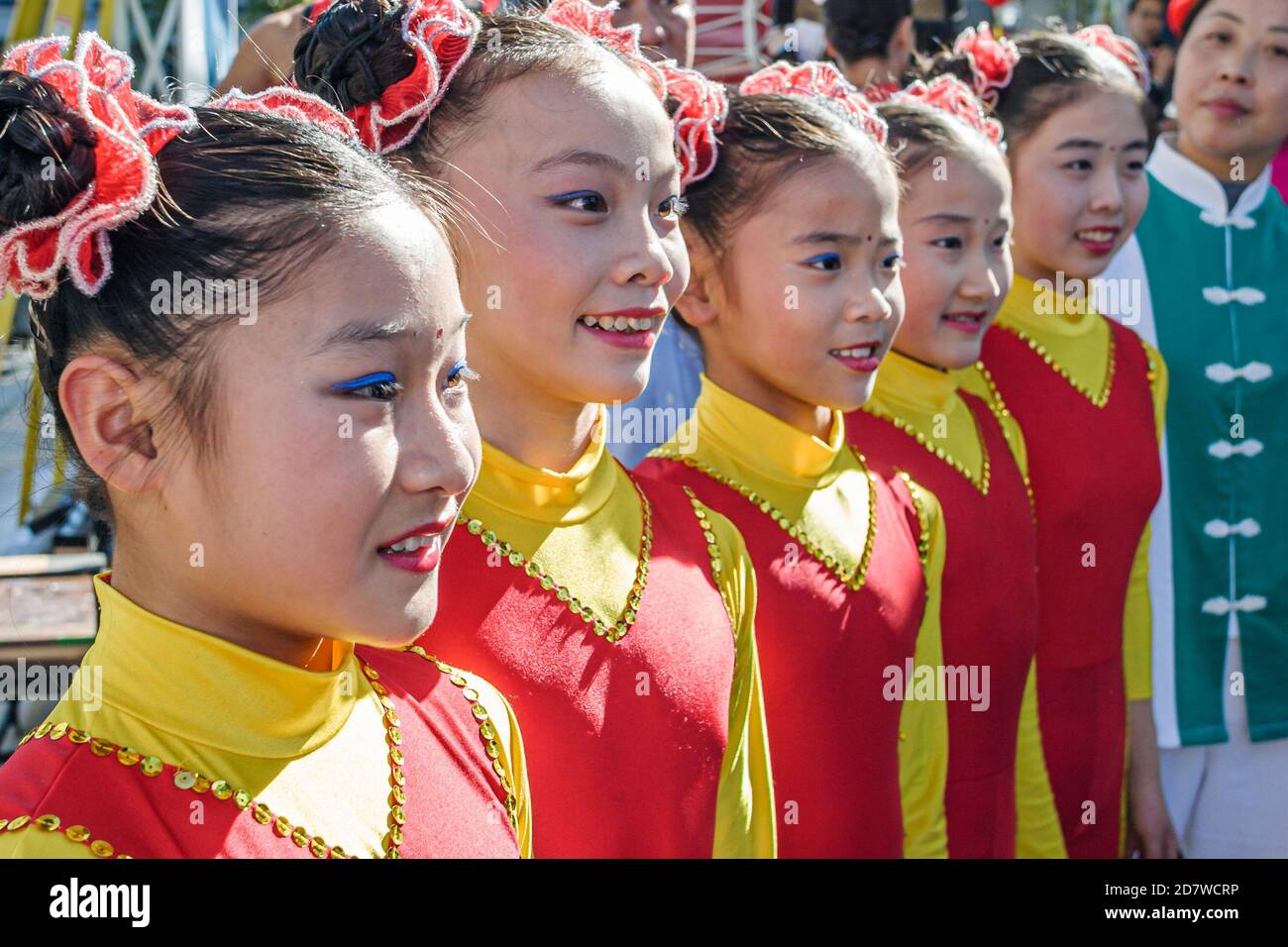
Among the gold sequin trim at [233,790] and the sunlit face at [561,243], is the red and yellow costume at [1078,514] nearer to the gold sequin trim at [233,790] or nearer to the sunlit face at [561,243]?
the sunlit face at [561,243]

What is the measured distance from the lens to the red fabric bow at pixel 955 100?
2.53 m

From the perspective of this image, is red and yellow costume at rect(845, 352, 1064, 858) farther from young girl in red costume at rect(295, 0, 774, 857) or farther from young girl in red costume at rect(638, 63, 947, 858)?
young girl in red costume at rect(295, 0, 774, 857)

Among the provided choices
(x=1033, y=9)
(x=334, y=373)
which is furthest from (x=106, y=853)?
(x=1033, y=9)

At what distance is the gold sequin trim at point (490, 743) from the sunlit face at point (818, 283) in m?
0.82

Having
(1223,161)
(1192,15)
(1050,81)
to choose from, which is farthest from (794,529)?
(1192,15)

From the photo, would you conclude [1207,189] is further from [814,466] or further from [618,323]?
[618,323]

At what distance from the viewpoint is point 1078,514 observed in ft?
8.68

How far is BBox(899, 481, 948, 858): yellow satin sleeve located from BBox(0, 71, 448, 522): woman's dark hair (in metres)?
1.24

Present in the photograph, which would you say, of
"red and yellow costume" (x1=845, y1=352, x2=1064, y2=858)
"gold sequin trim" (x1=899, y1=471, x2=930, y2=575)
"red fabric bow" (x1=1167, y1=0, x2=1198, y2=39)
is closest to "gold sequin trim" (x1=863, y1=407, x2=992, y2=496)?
"red and yellow costume" (x1=845, y1=352, x2=1064, y2=858)

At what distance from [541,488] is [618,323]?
0.73ft

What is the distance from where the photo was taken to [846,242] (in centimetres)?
203
